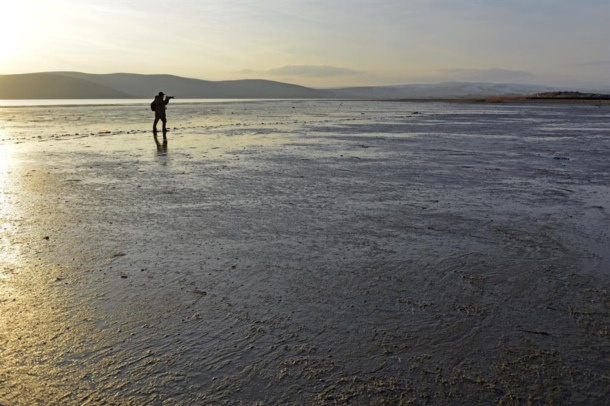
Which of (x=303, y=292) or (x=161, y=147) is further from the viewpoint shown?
(x=161, y=147)

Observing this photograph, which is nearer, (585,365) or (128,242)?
(585,365)

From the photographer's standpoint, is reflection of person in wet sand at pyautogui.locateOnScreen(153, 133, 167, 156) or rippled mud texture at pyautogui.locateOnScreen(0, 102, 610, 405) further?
reflection of person in wet sand at pyautogui.locateOnScreen(153, 133, 167, 156)

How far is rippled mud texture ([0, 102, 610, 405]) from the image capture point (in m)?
3.11

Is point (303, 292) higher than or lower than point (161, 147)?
lower

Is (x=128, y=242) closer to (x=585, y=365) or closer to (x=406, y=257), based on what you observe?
(x=406, y=257)

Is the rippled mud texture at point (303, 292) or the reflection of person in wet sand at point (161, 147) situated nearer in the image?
the rippled mud texture at point (303, 292)

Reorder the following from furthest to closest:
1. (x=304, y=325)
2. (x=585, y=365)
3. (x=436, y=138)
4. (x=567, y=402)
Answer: (x=436, y=138), (x=304, y=325), (x=585, y=365), (x=567, y=402)

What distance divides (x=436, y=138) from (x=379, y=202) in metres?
14.2

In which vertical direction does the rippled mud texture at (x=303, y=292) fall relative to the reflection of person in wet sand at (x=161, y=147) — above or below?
below

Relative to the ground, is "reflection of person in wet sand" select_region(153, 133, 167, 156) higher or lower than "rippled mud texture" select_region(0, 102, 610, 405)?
higher

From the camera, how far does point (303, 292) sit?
4555 mm

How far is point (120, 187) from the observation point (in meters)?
9.78

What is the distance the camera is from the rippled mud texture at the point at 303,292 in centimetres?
311

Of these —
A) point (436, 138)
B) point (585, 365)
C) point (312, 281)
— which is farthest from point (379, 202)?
point (436, 138)
